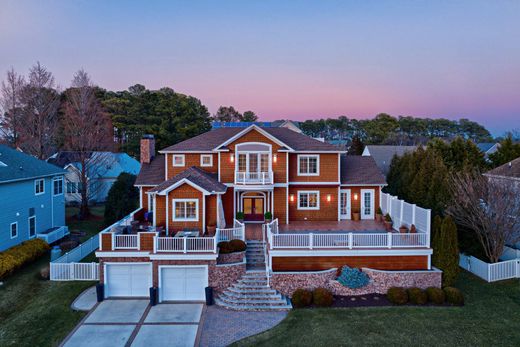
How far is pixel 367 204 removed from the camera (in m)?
20.5

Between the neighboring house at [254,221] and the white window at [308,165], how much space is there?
0.21ft

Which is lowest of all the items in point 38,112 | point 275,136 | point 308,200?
point 308,200

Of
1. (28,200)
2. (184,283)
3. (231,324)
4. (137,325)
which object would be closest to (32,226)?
(28,200)

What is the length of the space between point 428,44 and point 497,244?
1647 centimetres

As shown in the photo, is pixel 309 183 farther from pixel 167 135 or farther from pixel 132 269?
pixel 167 135

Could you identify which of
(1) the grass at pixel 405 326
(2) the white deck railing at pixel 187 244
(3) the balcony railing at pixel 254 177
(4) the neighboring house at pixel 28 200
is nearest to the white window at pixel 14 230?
(4) the neighboring house at pixel 28 200

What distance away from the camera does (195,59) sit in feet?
91.3

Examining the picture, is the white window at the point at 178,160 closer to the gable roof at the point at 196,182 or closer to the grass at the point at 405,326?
the gable roof at the point at 196,182

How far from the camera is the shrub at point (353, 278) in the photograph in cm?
1316

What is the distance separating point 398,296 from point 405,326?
6.31 feet

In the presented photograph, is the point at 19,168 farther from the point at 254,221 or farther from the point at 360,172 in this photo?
the point at 360,172

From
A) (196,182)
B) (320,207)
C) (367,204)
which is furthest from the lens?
(367,204)

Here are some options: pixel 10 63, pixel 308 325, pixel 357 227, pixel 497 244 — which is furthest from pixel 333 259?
pixel 10 63

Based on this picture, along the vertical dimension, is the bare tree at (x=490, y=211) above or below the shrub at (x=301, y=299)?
above
